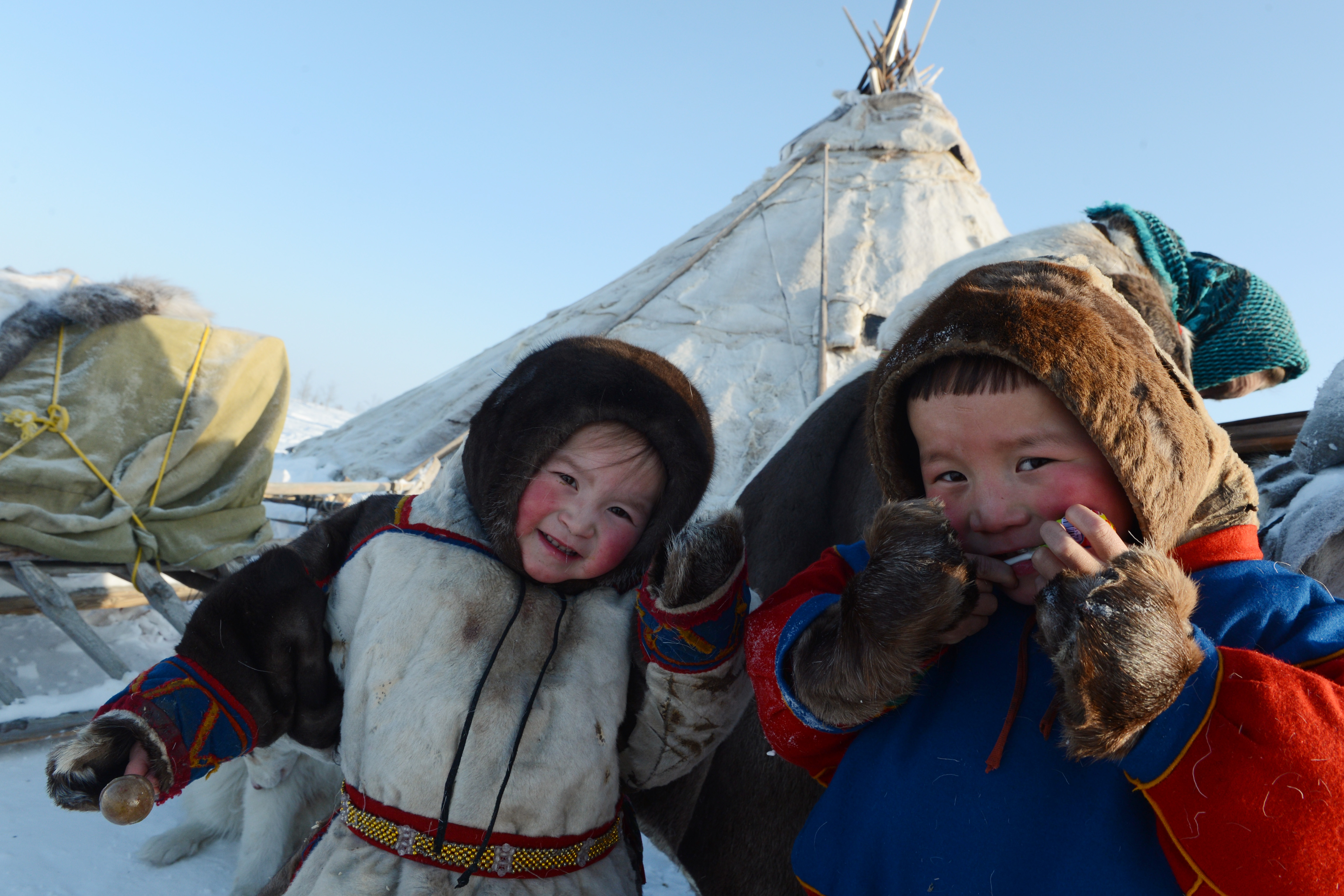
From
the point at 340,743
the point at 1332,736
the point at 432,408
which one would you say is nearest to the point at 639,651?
the point at 340,743

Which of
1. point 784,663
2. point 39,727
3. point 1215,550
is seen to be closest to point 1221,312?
point 1215,550

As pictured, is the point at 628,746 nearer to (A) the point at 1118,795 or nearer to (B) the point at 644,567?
(B) the point at 644,567

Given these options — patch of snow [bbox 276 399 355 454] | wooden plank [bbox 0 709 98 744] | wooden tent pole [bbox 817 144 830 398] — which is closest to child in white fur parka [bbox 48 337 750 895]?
wooden plank [bbox 0 709 98 744]

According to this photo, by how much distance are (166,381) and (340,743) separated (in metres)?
2.07

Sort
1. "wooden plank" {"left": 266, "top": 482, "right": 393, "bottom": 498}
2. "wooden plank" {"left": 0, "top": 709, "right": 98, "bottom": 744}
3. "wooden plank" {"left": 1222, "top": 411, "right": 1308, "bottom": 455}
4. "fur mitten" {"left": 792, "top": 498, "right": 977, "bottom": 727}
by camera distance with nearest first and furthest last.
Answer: "fur mitten" {"left": 792, "top": 498, "right": 977, "bottom": 727} < "wooden plank" {"left": 1222, "top": 411, "right": 1308, "bottom": 455} < "wooden plank" {"left": 0, "top": 709, "right": 98, "bottom": 744} < "wooden plank" {"left": 266, "top": 482, "right": 393, "bottom": 498}

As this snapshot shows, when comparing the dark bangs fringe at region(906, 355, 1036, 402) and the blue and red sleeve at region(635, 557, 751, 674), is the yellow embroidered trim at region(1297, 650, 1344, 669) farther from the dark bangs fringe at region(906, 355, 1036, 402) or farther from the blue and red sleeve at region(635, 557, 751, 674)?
the blue and red sleeve at region(635, 557, 751, 674)

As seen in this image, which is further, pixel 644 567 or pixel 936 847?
pixel 644 567

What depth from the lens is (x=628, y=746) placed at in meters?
1.24

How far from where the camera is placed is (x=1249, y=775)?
667 millimetres

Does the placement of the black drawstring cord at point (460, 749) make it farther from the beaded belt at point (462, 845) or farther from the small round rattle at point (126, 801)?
the small round rattle at point (126, 801)

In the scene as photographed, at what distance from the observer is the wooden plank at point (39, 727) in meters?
2.35

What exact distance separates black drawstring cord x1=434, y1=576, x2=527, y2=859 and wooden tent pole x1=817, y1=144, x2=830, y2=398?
3201mm

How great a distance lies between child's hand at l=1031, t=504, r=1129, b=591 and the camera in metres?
0.74

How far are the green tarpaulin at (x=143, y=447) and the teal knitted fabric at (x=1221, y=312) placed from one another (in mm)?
2859
